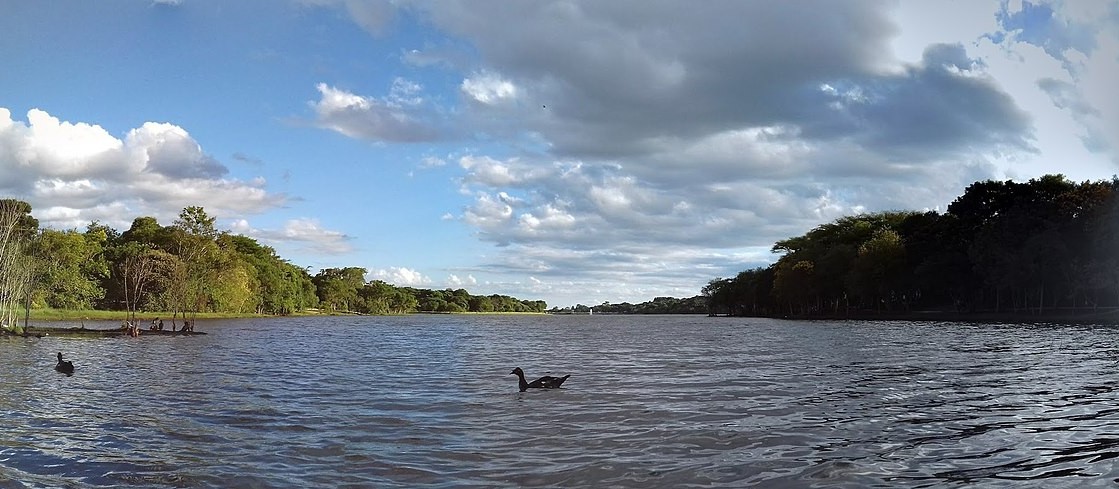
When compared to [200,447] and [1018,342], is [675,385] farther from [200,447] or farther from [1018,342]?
[1018,342]

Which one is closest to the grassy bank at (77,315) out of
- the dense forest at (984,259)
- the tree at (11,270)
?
the tree at (11,270)

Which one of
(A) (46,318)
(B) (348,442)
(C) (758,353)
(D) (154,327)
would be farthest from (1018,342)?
(A) (46,318)

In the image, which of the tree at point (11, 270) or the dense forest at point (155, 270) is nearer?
the tree at point (11, 270)

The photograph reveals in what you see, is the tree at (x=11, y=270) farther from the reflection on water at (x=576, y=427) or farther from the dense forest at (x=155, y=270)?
the reflection on water at (x=576, y=427)

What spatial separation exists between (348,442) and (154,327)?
5624 centimetres

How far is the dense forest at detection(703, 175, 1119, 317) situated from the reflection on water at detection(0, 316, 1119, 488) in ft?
180

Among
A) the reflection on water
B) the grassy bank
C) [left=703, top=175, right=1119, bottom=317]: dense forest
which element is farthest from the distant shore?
the grassy bank

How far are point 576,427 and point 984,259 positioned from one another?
89.2 metres

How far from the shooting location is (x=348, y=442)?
13617 millimetres

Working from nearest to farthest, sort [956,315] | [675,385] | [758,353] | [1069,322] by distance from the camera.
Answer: [675,385] < [758,353] < [1069,322] < [956,315]

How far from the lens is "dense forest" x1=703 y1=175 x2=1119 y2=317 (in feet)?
247

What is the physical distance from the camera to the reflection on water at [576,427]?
10.9 m

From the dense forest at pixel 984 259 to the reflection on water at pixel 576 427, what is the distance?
5472cm

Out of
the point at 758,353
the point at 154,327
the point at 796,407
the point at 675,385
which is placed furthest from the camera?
the point at 154,327
